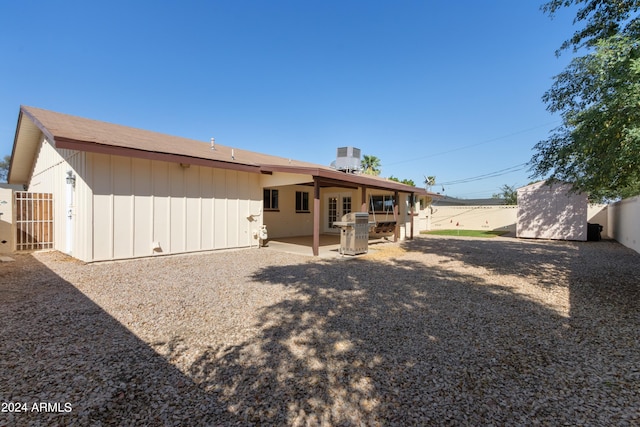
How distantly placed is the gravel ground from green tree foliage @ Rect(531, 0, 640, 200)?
220cm

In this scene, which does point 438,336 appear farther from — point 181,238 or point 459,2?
point 459,2

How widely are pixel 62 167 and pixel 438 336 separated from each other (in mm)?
10582

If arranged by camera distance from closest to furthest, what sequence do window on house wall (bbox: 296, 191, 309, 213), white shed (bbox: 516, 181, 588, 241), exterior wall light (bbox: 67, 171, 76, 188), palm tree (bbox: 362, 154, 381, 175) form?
exterior wall light (bbox: 67, 171, 76, 188), white shed (bbox: 516, 181, 588, 241), window on house wall (bbox: 296, 191, 309, 213), palm tree (bbox: 362, 154, 381, 175)

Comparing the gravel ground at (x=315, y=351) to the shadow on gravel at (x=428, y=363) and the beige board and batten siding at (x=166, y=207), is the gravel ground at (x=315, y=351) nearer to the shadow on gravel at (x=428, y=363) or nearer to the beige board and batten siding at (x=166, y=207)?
the shadow on gravel at (x=428, y=363)

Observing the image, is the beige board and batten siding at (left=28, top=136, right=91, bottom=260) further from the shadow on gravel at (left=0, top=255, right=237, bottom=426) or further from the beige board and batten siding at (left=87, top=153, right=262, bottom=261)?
the shadow on gravel at (left=0, top=255, right=237, bottom=426)

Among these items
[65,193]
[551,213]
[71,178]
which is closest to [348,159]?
[551,213]

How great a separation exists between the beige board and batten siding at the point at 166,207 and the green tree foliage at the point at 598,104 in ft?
27.1

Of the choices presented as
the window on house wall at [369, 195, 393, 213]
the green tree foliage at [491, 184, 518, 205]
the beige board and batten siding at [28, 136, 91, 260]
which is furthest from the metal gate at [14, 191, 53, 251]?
the green tree foliage at [491, 184, 518, 205]

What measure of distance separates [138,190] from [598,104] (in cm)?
961

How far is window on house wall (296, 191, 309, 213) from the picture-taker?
14391 mm

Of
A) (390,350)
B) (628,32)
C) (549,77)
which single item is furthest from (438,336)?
(549,77)

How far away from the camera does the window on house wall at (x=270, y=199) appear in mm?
12984

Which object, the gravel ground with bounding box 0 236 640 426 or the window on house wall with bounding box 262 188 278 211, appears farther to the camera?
the window on house wall with bounding box 262 188 278 211

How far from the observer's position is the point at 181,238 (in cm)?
828
